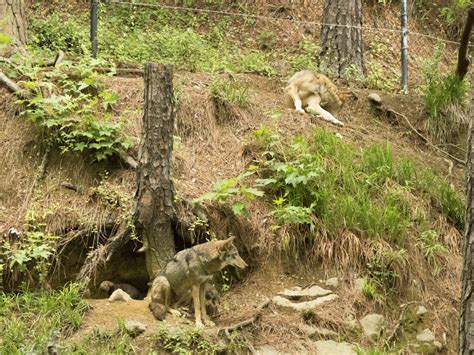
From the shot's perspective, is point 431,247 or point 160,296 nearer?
point 160,296

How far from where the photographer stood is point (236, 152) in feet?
30.6

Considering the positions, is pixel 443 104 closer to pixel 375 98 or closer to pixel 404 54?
pixel 375 98

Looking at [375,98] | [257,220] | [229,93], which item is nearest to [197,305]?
[257,220]

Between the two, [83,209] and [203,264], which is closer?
[203,264]

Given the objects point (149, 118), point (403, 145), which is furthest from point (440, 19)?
point (149, 118)

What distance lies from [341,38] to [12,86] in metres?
5.39

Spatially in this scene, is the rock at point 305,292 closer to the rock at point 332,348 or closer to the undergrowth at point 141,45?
the rock at point 332,348

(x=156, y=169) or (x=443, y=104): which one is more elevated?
(x=443, y=104)

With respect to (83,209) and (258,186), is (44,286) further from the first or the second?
(258,186)

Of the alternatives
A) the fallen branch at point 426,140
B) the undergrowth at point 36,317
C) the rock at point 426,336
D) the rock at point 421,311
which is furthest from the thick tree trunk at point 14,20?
the rock at point 426,336

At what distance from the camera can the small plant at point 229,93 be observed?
Answer: 9.85 metres

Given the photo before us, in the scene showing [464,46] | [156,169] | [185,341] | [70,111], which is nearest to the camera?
[185,341]

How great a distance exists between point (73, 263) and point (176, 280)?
1.56m

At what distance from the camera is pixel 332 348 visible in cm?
725
